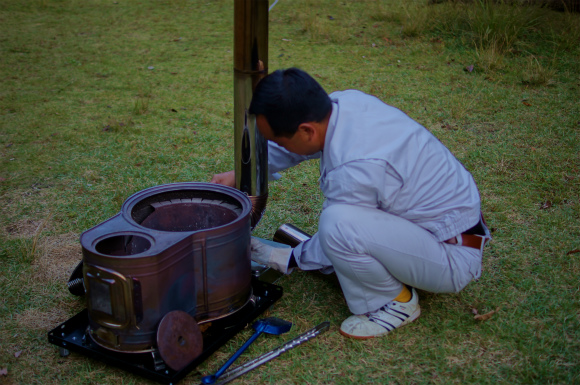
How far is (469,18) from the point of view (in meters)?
7.20

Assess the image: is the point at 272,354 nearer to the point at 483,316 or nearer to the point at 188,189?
the point at 188,189

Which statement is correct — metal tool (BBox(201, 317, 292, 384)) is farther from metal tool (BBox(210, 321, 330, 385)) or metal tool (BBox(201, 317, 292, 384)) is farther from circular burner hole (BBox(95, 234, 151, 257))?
circular burner hole (BBox(95, 234, 151, 257))

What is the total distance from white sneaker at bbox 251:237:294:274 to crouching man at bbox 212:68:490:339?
481 millimetres

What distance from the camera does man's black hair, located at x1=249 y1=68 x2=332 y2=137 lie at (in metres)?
2.28

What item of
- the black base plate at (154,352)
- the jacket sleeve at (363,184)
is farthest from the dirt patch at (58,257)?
the jacket sleeve at (363,184)

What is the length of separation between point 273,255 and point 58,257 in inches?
49.7

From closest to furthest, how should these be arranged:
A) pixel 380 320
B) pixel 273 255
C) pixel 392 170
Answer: pixel 392 170, pixel 380 320, pixel 273 255

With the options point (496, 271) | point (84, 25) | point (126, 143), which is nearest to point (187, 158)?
point (126, 143)

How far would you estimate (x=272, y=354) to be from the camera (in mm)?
2359

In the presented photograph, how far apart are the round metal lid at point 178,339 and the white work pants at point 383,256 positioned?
2.15ft

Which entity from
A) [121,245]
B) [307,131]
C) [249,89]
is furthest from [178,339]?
[249,89]

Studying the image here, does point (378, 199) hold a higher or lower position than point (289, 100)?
lower

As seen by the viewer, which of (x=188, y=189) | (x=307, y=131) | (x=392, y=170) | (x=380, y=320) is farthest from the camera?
(x=188, y=189)

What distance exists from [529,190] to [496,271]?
1.16 m
